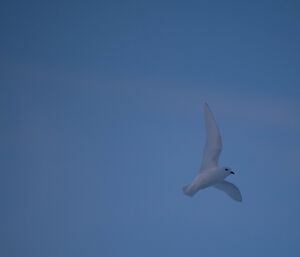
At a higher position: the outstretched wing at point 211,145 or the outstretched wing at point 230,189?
the outstretched wing at point 211,145

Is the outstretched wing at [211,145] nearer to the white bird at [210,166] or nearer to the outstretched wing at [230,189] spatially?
the white bird at [210,166]

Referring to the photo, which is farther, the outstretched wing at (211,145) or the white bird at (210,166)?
the outstretched wing at (211,145)

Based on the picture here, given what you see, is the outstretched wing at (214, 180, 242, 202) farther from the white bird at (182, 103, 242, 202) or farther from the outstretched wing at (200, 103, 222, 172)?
the outstretched wing at (200, 103, 222, 172)

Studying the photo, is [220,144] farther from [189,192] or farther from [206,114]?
[189,192]

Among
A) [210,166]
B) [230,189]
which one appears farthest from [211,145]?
[230,189]

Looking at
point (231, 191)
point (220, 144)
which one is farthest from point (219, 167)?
point (231, 191)

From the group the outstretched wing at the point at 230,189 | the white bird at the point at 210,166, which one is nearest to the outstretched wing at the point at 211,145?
the white bird at the point at 210,166

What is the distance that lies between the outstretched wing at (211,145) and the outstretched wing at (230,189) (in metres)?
1.19

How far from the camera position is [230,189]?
14.8m

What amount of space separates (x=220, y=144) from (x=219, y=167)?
99 cm

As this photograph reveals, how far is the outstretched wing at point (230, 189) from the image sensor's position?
14.7 meters

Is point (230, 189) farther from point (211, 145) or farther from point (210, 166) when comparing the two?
point (211, 145)

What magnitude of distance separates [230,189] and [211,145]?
2.33 meters

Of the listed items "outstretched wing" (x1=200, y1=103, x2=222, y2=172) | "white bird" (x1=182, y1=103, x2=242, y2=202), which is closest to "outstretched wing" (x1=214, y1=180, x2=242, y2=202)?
"white bird" (x1=182, y1=103, x2=242, y2=202)
